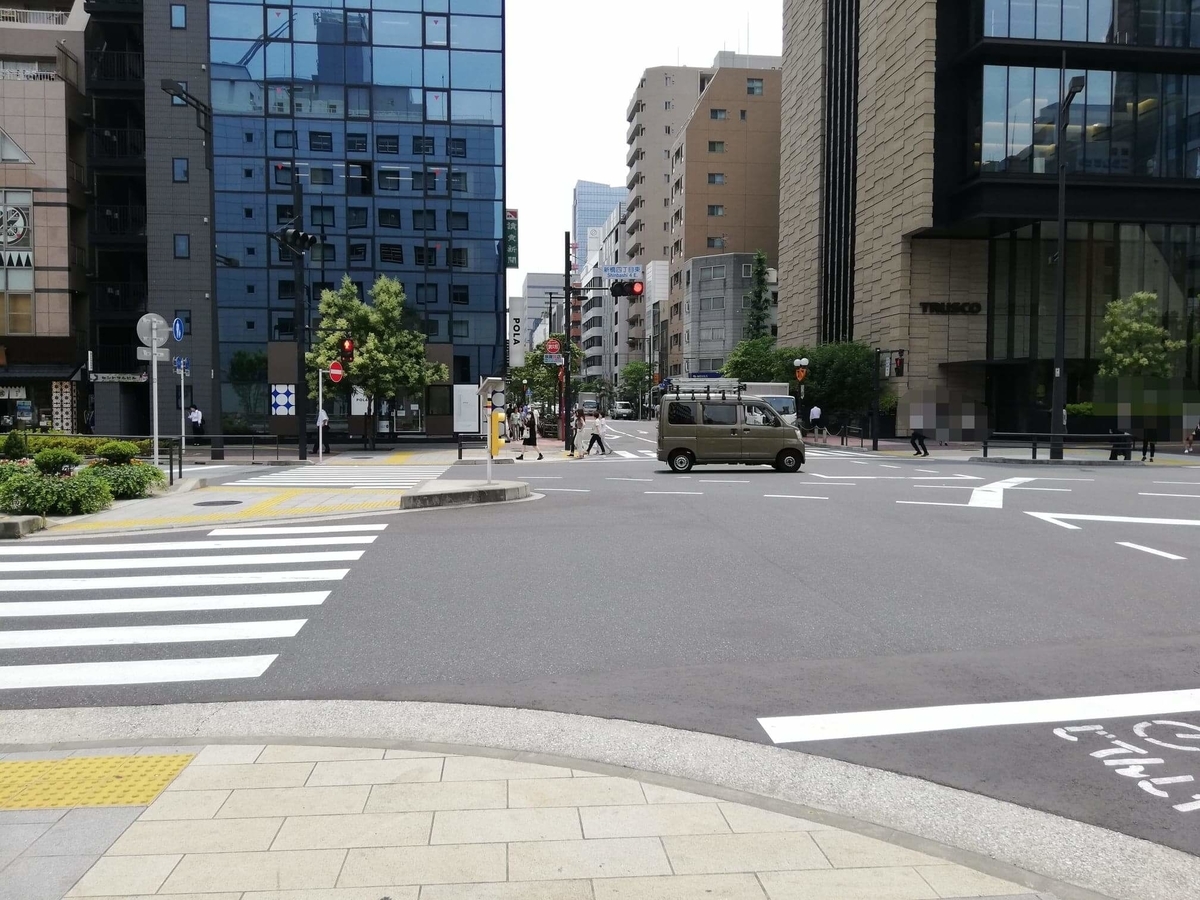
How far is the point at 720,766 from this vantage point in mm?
4602

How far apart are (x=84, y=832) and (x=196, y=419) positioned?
3503 cm

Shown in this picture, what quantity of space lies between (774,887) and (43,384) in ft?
148

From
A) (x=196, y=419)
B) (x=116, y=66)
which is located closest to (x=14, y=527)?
(x=196, y=419)

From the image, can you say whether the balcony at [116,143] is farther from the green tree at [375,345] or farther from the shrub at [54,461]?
the shrub at [54,461]

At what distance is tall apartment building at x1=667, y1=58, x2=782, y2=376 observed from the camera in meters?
89.6

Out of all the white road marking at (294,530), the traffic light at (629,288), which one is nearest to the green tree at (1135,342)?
the traffic light at (629,288)

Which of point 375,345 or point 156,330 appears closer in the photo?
point 156,330

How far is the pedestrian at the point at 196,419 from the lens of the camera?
35.5 m

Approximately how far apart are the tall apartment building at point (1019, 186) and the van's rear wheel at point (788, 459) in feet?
52.6

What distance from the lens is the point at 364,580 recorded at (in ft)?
30.2

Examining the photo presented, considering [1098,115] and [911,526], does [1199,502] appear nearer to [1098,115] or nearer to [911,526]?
[911,526]

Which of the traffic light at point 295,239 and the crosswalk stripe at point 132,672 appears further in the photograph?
the traffic light at point 295,239

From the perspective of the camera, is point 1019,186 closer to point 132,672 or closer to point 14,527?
point 14,527

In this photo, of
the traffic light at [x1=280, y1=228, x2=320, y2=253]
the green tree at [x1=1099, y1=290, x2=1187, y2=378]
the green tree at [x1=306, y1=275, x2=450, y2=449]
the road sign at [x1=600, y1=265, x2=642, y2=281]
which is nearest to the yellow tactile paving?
the traffic light at [x1=280, y1=228, x2=320, y2=253]
